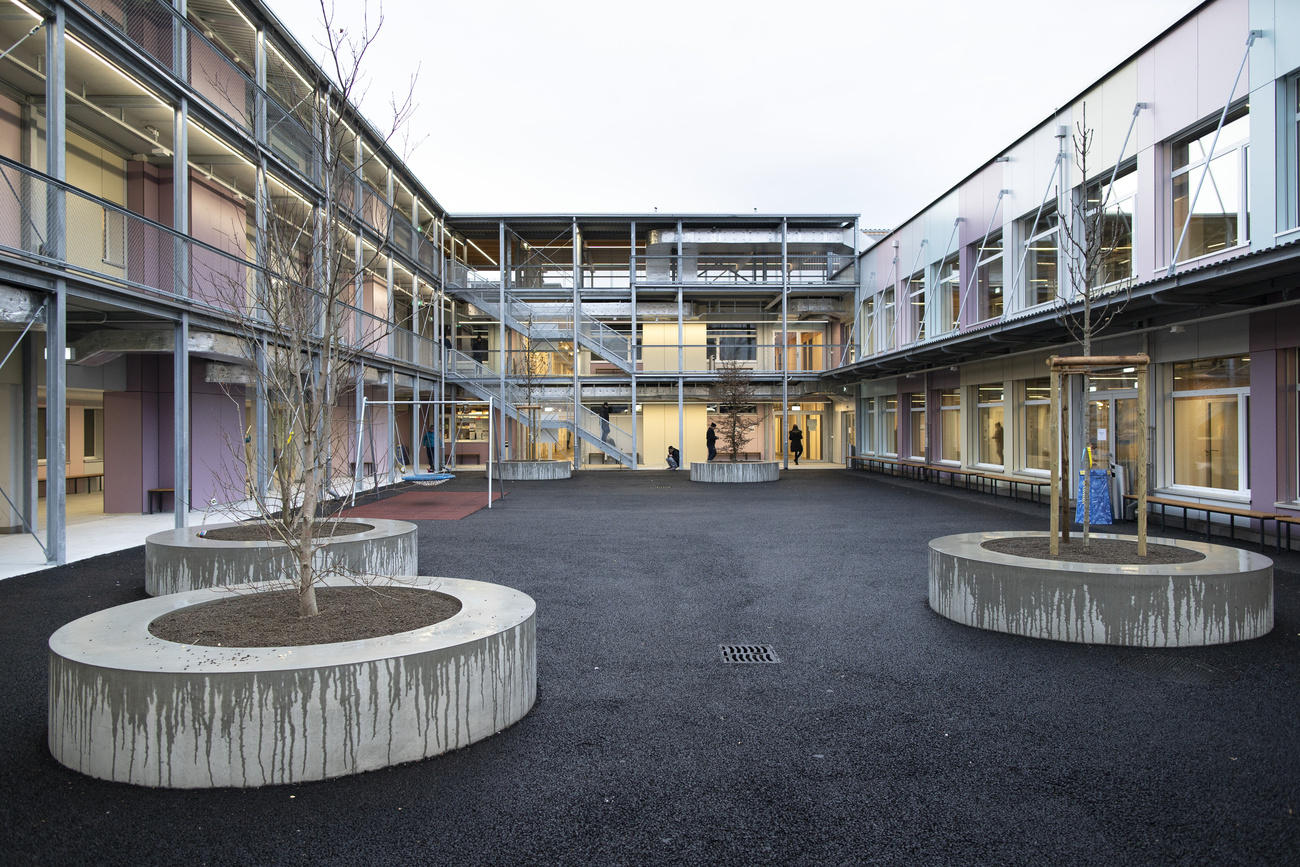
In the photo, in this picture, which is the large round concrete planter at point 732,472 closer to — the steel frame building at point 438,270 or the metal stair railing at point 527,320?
the steel frame building at point 438,270

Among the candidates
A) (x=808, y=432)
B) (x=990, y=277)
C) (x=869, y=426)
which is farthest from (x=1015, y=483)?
(x=808, y=432)

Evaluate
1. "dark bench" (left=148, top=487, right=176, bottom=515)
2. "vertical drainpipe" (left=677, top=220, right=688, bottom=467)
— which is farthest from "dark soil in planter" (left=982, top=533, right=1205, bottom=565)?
"vertical drainpipe" (left=677, top=220, right=688, bottom=467)

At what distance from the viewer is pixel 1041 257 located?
15734 mm

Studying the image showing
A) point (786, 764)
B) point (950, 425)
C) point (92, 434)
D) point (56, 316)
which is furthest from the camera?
point (950, 425)

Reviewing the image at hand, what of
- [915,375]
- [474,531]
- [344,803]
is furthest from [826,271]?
[344,803]

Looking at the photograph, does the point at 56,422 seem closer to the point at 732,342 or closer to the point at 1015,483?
the point at 1015,483

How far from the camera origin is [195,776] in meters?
3.21

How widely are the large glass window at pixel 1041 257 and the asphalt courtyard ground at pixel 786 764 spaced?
32.8 feet

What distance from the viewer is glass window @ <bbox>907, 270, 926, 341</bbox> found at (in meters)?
22.1

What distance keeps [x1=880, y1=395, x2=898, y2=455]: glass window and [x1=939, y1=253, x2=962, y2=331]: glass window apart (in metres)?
4.80

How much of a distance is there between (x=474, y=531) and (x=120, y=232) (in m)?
8.07

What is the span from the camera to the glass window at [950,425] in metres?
20.0

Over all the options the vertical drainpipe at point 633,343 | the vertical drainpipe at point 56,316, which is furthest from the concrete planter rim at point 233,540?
the vertical drainpipe at point 633,343

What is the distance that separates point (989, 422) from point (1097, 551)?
12.9m
